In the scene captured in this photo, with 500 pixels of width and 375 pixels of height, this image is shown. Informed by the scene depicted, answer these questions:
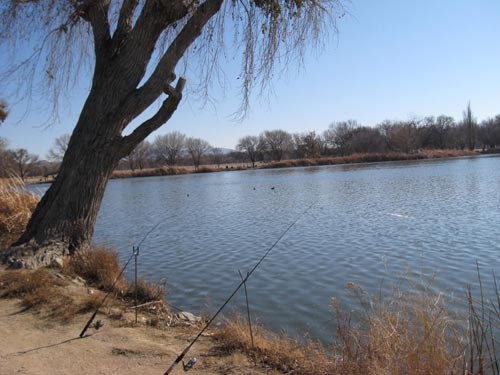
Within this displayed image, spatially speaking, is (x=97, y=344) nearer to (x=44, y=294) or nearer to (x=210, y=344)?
(x=210, y=344)

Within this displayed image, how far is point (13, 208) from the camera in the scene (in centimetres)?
1130

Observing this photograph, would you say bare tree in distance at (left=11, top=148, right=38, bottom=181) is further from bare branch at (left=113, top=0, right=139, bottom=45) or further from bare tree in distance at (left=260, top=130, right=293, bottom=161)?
bare branch at (left=113, top=0, right=139, bottom=45)

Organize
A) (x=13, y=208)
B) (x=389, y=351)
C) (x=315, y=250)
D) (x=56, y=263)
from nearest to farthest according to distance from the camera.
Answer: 1. (x=389, y=351)
2. (x=56, y=263)
3. (x=315, y=250)
4. (x=13, y=208)

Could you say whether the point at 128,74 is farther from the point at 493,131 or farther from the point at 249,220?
the point at 493,131

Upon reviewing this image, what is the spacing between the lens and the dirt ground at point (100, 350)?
3727mm

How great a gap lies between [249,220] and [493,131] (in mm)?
101560

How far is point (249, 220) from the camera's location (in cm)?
1752

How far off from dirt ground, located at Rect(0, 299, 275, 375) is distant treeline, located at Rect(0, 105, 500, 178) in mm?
82731

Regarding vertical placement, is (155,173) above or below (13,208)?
above

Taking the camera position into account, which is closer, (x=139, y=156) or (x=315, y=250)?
(x=315, y=250)

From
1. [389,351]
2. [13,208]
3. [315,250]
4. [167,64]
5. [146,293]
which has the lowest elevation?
[315,250]

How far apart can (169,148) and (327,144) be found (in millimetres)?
43877

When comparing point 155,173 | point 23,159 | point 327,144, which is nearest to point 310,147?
point 327,144

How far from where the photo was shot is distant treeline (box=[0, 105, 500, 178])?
90.2m
